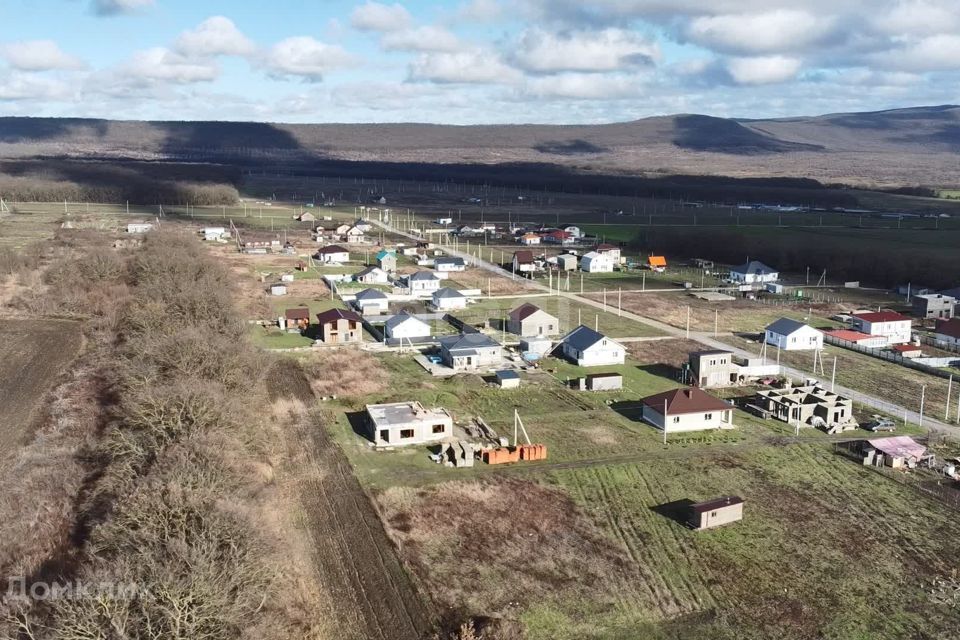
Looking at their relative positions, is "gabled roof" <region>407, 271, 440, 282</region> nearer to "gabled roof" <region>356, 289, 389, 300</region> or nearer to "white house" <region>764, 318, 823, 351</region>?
"gabled roof" <region>356, 289, 389, 300</region>

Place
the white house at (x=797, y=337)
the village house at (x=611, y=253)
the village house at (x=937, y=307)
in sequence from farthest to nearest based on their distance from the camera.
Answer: the village house at (x=611, y=253) < the village house at (x=937, y=307) < the white house at (x=797, y=337)

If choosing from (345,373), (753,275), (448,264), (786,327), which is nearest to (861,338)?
(786,327)

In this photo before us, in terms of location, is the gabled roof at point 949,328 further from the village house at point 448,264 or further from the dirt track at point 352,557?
the village house at point 448,264

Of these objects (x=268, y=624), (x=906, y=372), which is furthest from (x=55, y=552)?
(x=906, y=372)

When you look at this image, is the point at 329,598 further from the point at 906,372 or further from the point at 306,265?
the point at 306,265

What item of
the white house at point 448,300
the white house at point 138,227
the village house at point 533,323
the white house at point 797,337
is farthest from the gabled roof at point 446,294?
the white house at point 138,227

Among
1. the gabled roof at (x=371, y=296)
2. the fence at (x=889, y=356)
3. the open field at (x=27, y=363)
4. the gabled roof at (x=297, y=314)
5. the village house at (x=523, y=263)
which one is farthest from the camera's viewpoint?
the village house at (x=523, y=263)

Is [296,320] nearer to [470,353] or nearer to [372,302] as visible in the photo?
[372,302]

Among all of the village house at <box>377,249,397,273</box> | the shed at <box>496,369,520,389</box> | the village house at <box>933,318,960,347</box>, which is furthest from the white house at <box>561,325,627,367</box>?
the village house at <box>377,249,397,273</box>
